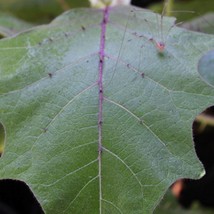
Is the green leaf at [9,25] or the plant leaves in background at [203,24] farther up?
the plant leaves in background at [203,24]

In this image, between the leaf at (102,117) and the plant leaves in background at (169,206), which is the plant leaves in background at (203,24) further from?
the plant leaves in background at (169,206)

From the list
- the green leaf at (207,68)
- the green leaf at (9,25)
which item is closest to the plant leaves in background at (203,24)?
the green leaf at (207,68)

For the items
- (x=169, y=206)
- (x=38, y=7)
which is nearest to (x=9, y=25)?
(x=38, y=7)

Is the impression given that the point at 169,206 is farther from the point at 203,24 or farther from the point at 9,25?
the point at 9,25

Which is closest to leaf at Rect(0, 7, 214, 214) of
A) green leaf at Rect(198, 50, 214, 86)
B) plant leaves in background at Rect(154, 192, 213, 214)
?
green leaf at Rect(198, 50, 214, 86)

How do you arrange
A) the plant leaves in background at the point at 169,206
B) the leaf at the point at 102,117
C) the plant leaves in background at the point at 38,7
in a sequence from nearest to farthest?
the leaf at the point at 102,117 → the plant leaves in background at the point at 169,206 → the plant leaves in background at the point at 38,7

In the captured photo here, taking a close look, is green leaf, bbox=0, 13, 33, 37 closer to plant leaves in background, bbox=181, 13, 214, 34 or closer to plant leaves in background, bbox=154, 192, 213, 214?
plant leaves in background, bbox=181, 13, 214, 34

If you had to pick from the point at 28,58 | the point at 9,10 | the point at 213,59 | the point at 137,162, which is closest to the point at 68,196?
the point at 137,162
